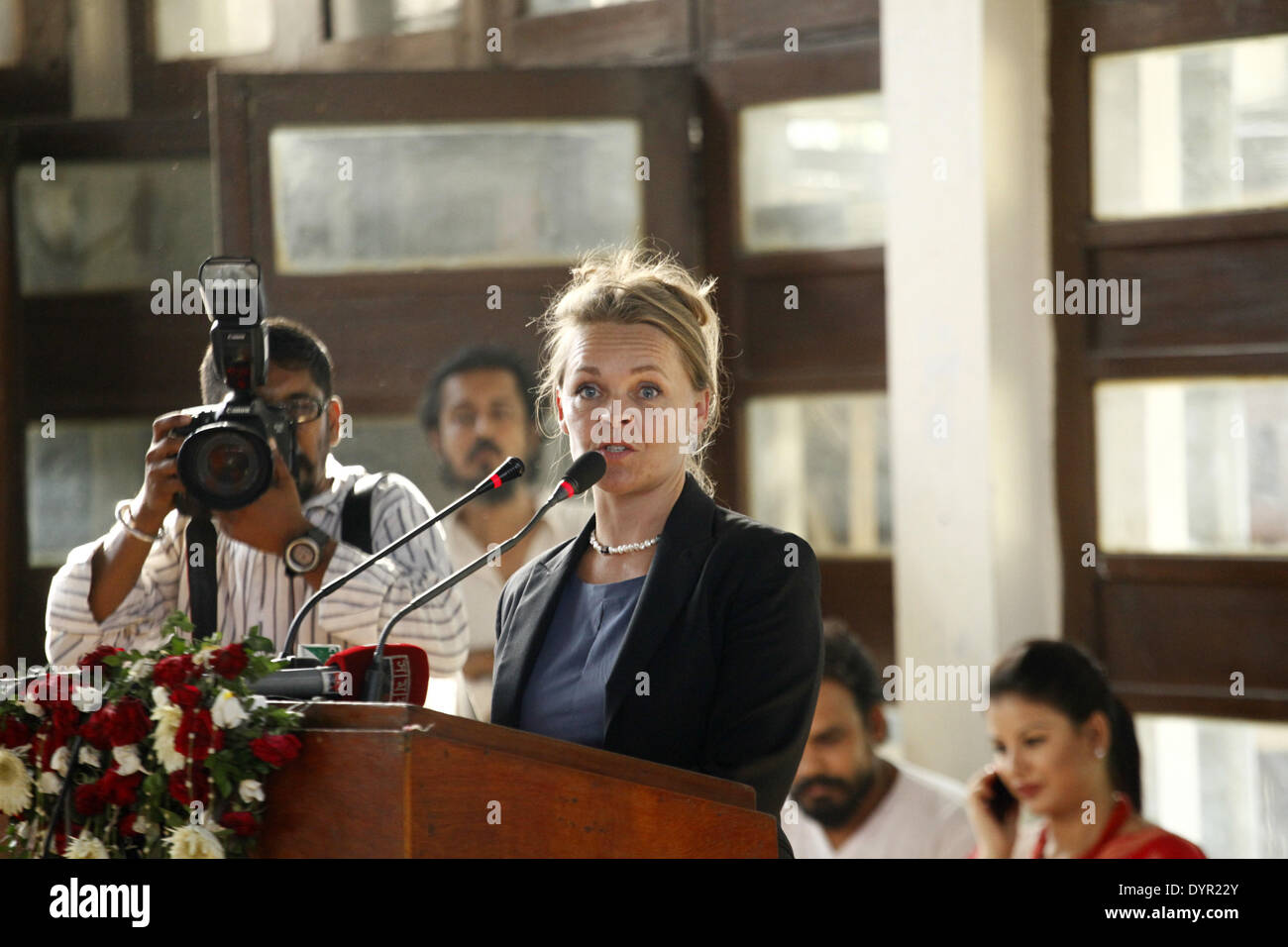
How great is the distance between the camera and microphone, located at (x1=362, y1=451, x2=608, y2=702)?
1295mm

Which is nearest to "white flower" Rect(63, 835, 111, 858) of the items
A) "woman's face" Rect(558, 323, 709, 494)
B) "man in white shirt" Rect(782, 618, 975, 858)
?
"woman's face" Rect(558, 323, 709, 494)

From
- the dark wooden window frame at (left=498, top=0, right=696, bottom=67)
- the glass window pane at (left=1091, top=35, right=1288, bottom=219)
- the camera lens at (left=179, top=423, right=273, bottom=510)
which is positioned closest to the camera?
the camera lens at (left=179, top=423, right=273, bottom=510)

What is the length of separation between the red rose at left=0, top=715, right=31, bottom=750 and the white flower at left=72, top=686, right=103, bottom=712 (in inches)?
2.2

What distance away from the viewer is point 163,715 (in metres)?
1.15

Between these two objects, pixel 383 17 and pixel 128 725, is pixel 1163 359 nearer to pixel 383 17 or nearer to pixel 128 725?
pixel 383 17

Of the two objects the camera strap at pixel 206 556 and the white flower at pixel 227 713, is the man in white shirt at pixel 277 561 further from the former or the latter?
the white flower at pixel 227 713

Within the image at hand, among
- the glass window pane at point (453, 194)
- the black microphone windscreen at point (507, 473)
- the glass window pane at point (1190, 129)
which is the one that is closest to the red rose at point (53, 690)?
the black microphone windscreen at point (507, 473)

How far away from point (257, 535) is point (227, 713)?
92 cm

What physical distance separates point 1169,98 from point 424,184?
66.7 inches

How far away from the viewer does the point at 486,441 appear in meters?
3.29

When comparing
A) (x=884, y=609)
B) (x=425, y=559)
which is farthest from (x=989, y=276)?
(x=425, y=559)

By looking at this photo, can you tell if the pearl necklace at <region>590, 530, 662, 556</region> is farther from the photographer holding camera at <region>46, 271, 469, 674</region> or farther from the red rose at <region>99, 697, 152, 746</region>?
the red rose at <region>99, 697, 152, 746</region>

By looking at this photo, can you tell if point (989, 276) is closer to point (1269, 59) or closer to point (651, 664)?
point (1269, 59)

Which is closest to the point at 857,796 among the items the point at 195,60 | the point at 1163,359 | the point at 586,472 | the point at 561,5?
the point at 1163,359
